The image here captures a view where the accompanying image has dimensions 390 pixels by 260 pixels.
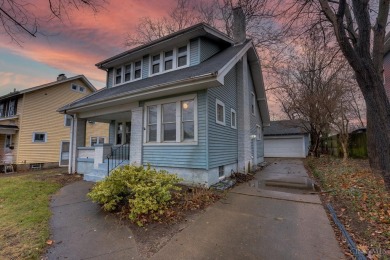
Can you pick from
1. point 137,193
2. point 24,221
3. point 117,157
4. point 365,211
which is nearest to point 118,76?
point 117,157

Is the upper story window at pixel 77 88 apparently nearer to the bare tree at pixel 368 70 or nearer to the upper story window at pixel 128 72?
the upper story window at pixel 128 72

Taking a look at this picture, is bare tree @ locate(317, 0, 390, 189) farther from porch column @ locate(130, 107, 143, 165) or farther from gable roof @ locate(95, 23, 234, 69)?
porch column @ locate(130, 107, 143, 165)

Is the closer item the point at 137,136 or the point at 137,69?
the point at 137,136

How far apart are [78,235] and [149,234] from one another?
1.43 metres

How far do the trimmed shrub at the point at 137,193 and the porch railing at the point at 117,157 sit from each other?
3852 millimetres

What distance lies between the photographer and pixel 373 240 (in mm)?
3434

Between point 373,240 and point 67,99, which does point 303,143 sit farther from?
point 67,99

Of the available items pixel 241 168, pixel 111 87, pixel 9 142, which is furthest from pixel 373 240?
pixel 9 142

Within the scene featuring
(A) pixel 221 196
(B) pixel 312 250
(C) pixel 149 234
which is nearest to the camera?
(B) pixel 312 250

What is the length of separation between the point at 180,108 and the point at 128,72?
224 inches

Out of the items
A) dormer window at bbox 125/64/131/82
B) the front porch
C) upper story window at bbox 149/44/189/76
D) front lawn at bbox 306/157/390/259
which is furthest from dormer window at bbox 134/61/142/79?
front lawn at bbox 306/157/390/259

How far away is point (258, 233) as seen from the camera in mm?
3881

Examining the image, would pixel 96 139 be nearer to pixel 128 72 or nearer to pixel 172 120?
pixel 128 72

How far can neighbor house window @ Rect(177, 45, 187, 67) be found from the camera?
Answer: 9092 millimetres
